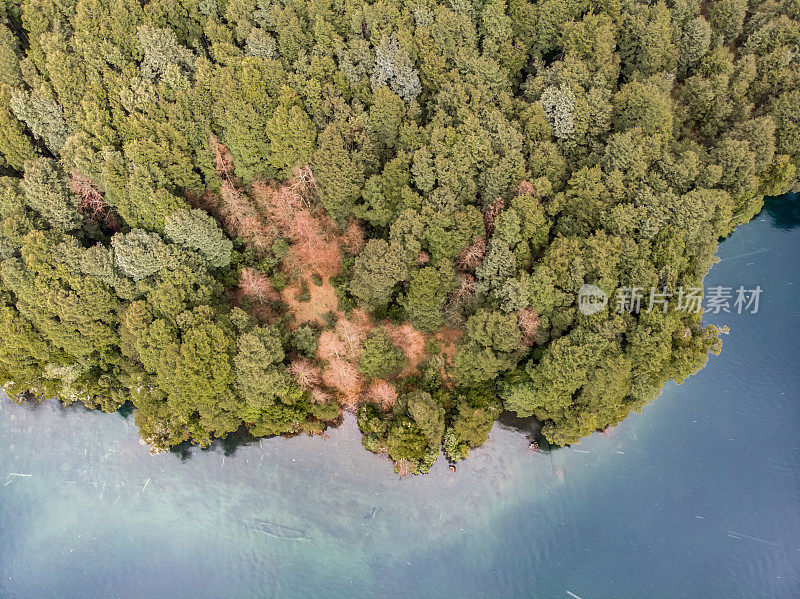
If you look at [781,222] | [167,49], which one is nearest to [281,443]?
[167,49]

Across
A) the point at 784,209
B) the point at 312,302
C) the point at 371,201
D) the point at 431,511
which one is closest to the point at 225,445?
the point at 312,302

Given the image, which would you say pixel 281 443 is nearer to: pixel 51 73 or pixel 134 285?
pixel 134 285

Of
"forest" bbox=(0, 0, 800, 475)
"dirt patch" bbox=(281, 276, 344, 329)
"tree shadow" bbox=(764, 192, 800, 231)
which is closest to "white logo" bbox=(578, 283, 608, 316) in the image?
"forest" bbox=(0, 0, 800, 475)

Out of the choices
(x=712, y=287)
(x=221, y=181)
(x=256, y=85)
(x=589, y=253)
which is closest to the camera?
(x=589, y=253)

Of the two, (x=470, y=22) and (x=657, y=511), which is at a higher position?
(x=470, y=22)

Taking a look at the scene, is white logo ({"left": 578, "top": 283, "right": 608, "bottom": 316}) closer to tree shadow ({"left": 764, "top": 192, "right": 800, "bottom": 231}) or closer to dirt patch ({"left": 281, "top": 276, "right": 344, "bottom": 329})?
dirt patch ({"left": 281, "top": 276, "right": 344, "bottom": 329})

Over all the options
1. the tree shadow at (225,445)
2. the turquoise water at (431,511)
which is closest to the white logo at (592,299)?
the turquoise water at (431,511)
